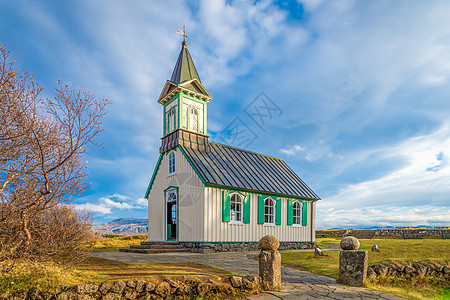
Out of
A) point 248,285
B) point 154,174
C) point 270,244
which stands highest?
point 154,174

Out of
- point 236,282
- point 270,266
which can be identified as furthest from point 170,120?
point 236,282

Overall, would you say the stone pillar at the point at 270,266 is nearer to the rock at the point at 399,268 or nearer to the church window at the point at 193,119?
the rock at the point at 399,268

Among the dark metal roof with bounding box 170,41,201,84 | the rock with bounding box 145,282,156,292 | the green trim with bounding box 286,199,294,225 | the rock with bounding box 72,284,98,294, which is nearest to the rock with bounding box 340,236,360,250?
the rock with bounding box 145,282,156,292

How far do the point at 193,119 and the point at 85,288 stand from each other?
12.2 meters

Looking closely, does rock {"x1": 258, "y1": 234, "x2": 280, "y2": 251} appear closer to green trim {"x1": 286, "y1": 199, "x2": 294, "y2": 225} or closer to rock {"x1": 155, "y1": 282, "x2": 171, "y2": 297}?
rock {"x1": 155, "y1": 282, "x2": 171, "y2": 297}

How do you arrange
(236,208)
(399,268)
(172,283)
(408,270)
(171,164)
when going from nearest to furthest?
(172,283) < (399,268) < (408,270) < (236,208) < (171,164)

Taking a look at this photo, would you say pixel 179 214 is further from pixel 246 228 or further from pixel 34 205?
pixel 34 205

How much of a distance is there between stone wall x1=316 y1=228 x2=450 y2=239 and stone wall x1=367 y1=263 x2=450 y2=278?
58.0ft

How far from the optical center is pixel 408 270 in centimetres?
920

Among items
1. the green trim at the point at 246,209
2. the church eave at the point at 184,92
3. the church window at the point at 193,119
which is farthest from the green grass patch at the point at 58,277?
the church eave at the point at 184,92

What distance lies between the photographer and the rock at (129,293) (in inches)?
215

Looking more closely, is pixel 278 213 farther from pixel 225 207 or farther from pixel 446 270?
pixel 446 270

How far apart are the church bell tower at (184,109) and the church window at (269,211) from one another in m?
4.60

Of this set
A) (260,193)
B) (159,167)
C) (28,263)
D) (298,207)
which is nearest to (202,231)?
(260,193)
